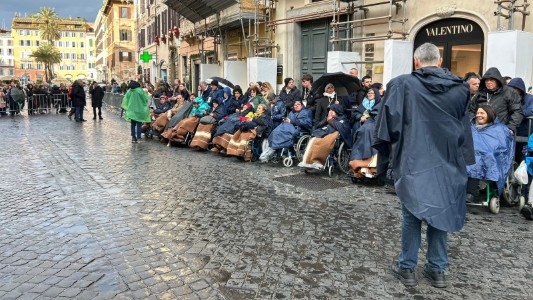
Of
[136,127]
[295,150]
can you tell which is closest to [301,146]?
[295,150]

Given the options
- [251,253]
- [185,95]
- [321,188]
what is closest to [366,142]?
[321,188]

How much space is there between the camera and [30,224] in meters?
5.95

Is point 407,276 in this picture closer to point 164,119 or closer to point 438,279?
point 438,279

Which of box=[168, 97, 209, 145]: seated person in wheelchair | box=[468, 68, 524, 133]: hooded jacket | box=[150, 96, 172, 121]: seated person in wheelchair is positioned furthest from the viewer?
box=[150, 96, 172, 121]: seated person in wheelchair

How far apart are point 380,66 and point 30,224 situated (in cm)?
1028

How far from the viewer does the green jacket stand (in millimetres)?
14086

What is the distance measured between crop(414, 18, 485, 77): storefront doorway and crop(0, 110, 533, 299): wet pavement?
501cm

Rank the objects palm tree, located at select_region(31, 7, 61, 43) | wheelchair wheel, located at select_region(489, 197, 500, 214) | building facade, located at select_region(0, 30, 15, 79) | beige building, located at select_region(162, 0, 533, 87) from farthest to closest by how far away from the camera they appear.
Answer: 1. building facade, located at select_region(0, 30, 15, 79)
2. palm tree, located at select_region(31, 7, 61, 43)
3. beige building, located at select_region(162, 0, 533, 87)
4. wheelchair wheel, located at select_region(489, 197, 500, 214)

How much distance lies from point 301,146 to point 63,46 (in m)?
143

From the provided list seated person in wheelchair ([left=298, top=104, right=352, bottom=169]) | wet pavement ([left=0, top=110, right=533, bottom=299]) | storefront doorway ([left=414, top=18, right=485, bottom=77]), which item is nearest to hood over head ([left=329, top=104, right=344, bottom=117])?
seated person in wheelchair ([left=298, top=104, right=352, bottom=169])

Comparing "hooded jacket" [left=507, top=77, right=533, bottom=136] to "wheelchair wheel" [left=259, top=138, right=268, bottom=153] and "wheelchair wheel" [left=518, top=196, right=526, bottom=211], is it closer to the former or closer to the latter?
"wheelchair wheel" [left=518, top=196, right=526, bottom=211]

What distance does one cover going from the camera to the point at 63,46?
451ft

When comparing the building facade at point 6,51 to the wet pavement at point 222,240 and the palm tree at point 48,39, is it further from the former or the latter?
the wet pavement at point 222,240

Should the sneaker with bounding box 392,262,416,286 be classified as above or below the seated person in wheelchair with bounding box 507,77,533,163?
below
